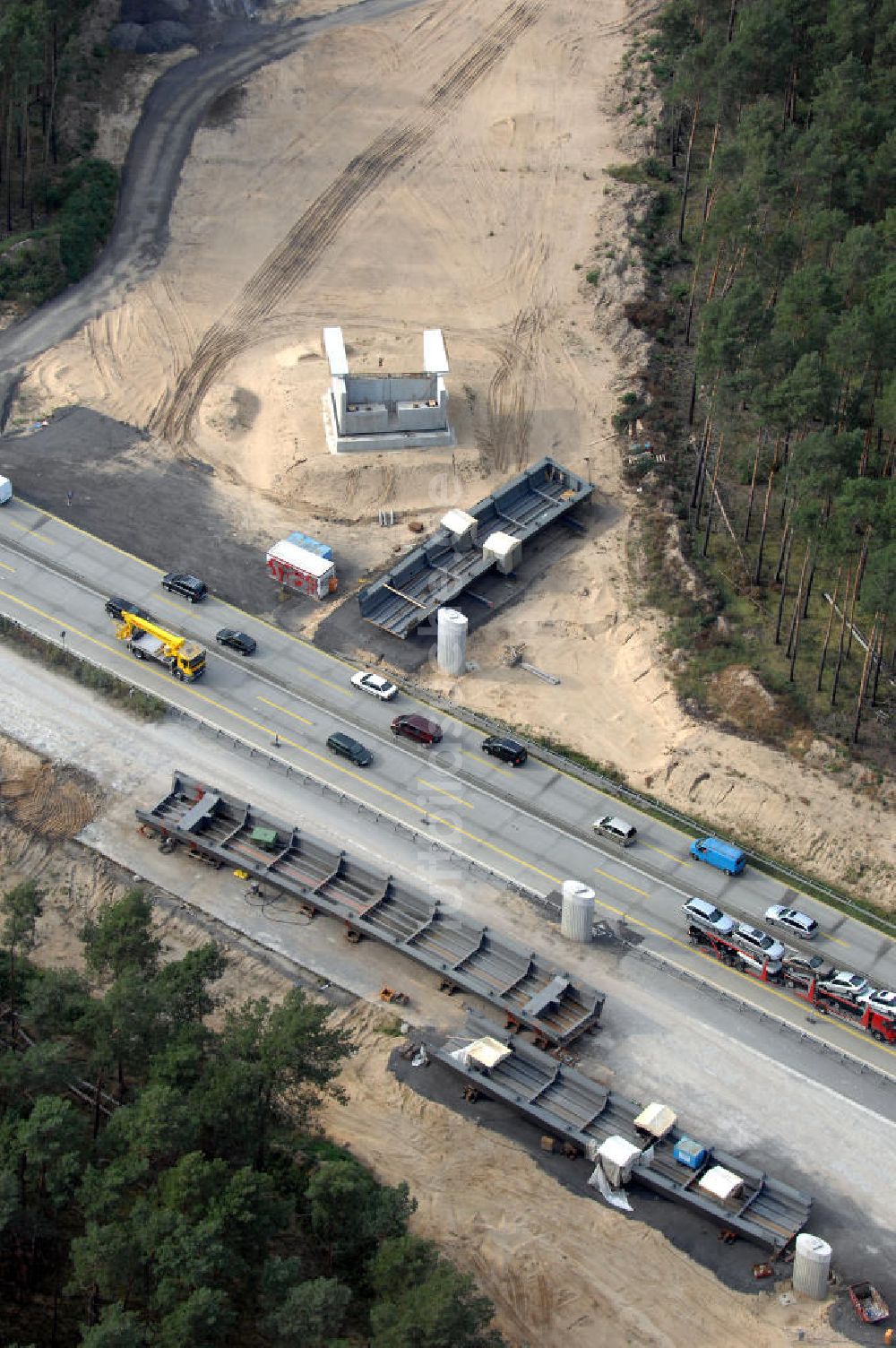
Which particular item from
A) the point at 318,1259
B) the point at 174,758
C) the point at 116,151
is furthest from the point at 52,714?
the point at 116,151

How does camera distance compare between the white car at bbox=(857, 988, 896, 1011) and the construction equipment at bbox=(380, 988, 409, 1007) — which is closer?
the white car at bbox=(857, 988, 896, 1011)

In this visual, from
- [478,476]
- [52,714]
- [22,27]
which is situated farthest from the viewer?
[22,27]

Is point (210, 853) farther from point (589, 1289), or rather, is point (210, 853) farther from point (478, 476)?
point (478, 476)

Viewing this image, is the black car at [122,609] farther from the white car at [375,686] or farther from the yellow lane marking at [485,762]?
the yellow lane marking at [485,762]

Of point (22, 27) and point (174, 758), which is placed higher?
point (22, 27)

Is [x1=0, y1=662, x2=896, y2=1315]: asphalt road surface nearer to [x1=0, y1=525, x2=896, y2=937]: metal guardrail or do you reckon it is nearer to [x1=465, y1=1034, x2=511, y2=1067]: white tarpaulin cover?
[x1=465, y1=1034, x2=511, y2=1067]: white tarpaulin cover

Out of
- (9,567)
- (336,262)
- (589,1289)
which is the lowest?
(589,1289)

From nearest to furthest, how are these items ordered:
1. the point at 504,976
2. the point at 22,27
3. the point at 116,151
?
the point at 504,976 < the point at 22,27 < the point at 116,151

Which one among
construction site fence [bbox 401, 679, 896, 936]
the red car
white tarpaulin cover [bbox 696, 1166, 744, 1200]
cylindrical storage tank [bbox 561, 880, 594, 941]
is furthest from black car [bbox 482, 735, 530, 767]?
white tarpaulin cover [bbox 696, 1166, 744, 1200]
